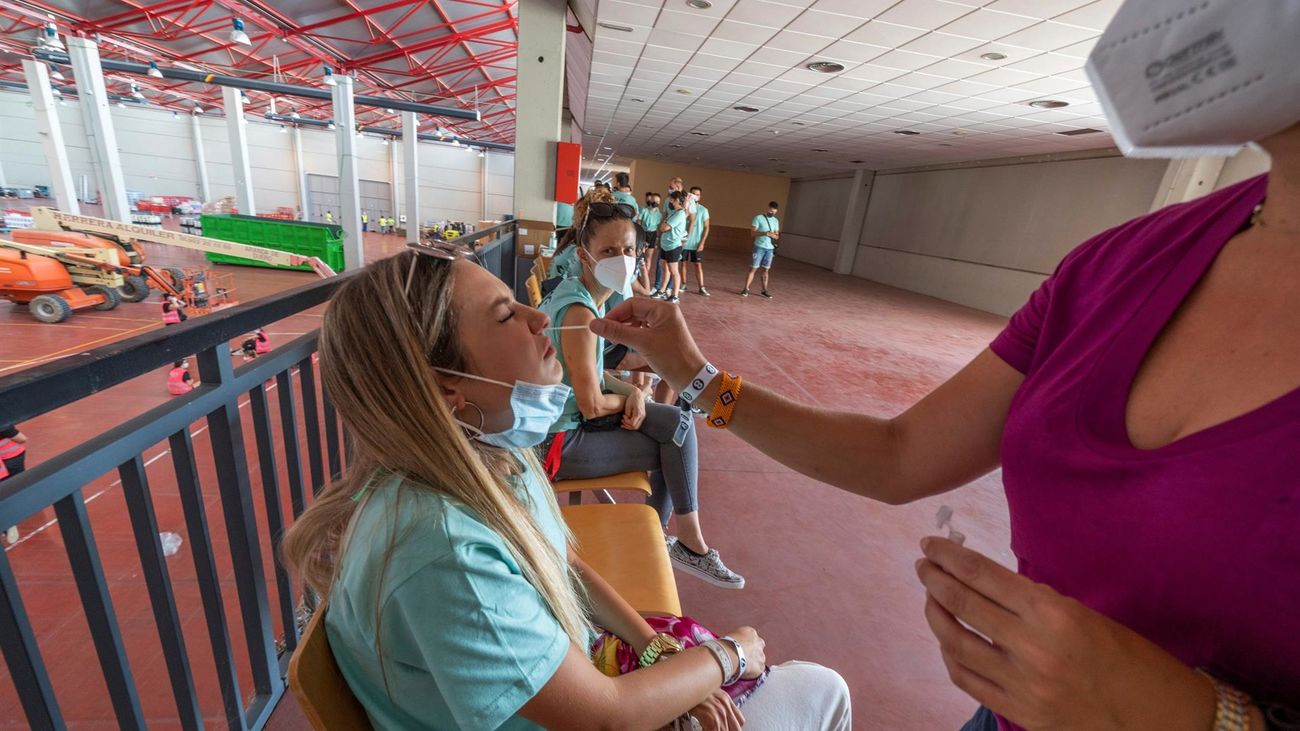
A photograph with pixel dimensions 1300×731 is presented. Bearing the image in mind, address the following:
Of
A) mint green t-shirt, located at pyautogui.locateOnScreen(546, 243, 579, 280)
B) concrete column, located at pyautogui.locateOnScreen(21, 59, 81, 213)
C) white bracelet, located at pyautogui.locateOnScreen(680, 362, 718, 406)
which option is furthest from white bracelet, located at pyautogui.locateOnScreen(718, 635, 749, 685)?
concrete column, located at pyautogui.locateOnScreen(21, 59, 81, 213)

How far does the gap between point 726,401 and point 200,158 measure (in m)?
30.8

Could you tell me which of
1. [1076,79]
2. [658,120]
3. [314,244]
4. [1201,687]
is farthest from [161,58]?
[1201,687]

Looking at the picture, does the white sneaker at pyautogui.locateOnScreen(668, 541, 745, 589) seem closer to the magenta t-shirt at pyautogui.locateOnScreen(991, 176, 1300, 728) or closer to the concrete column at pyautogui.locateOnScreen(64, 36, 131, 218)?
the magenta t-shirt at pyautogui.locateOnScreen(991, 176, 1300, 728)

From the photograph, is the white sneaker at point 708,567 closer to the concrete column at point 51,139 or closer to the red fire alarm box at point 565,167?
the red fire alarm box at point 565,167

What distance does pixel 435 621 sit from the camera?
0.70m

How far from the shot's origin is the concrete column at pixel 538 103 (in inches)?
219

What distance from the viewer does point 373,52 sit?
1375 centimetres

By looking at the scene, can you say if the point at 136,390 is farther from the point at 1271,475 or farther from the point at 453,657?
the point at 1271,475

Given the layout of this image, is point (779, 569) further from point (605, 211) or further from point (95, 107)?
point (95, 107)

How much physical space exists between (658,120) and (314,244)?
831 centimetres

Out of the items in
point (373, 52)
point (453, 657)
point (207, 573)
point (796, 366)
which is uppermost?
point (373, 52)

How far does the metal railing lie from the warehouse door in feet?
87.7

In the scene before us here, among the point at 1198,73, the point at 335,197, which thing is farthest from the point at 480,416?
the point at 335,197

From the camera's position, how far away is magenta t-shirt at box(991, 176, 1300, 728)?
455mm
